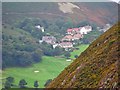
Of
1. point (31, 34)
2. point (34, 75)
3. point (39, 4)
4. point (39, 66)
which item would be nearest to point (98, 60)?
point (34, 75)

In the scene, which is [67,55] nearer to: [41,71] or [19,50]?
[41,71]

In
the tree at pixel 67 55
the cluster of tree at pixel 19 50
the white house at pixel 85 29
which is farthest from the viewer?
the white house at pixel 85 29

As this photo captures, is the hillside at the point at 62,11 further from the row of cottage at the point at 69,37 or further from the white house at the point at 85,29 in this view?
the row of cottage at the point at 69,37

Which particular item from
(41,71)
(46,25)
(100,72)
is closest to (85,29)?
(46,25)

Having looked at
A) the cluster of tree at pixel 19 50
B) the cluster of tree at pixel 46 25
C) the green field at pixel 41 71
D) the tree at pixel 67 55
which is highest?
the green field at pixel 41 71

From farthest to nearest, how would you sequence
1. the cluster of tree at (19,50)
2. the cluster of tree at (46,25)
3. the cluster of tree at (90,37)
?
1. the cluster of tree at (46,25)
2. the cluster of tree at (90,37)
3. the cluster of tree at (19,50)

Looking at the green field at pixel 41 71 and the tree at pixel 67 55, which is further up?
the green field at pixel 41 71

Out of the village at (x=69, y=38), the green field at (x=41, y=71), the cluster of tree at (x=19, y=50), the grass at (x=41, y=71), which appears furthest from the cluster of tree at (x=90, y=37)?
the grass at (x=41, y=71)

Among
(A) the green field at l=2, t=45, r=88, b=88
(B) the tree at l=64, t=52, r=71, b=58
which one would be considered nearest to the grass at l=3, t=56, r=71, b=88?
(A) the green field at l=2, t=45, r=88, b=88
